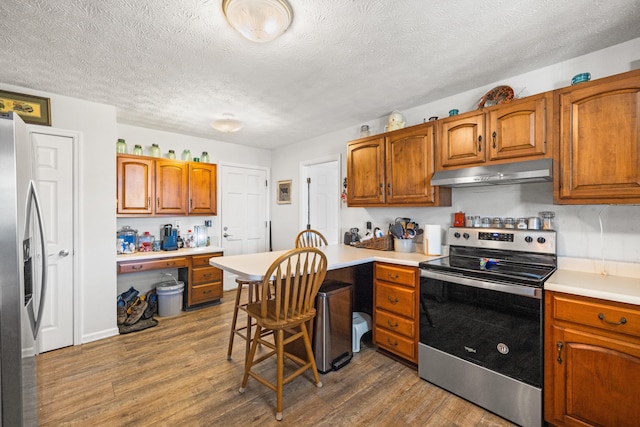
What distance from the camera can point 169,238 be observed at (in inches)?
150

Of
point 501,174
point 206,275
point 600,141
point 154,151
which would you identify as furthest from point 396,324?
point 154,151

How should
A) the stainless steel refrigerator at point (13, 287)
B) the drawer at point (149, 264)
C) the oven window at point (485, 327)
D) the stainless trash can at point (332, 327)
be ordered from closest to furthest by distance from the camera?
the stainless steel refrigerator at point (13, 287)
the oven window at point (485, 327)
the stainless trash can at point (332, 327)
the drawer at point (149, 264)

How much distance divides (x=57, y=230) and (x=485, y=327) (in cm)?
381

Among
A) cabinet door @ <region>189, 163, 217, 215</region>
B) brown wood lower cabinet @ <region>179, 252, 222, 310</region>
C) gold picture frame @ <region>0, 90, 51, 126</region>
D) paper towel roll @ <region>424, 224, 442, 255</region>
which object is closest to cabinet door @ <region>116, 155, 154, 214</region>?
cabinet door @ <region>189, 163, 217, 215</region>

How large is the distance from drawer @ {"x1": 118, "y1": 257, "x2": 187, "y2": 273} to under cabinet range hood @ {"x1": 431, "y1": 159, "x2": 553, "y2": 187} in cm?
315

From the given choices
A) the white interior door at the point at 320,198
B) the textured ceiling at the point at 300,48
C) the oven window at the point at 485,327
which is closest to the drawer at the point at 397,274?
the oven window at the point at 485,327

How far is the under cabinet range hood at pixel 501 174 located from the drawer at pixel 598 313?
2.68 feet

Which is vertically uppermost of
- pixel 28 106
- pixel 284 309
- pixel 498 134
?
pixel 28 106

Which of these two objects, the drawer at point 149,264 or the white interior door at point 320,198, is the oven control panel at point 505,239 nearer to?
the white interior door at point 320,198

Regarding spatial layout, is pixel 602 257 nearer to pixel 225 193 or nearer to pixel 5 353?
pixel 5 353

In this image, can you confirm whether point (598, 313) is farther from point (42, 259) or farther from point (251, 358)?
point (42, 259)

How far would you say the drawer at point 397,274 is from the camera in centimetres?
231

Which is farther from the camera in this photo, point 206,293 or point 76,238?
point 206,293

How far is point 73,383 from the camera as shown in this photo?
2.15 metres
